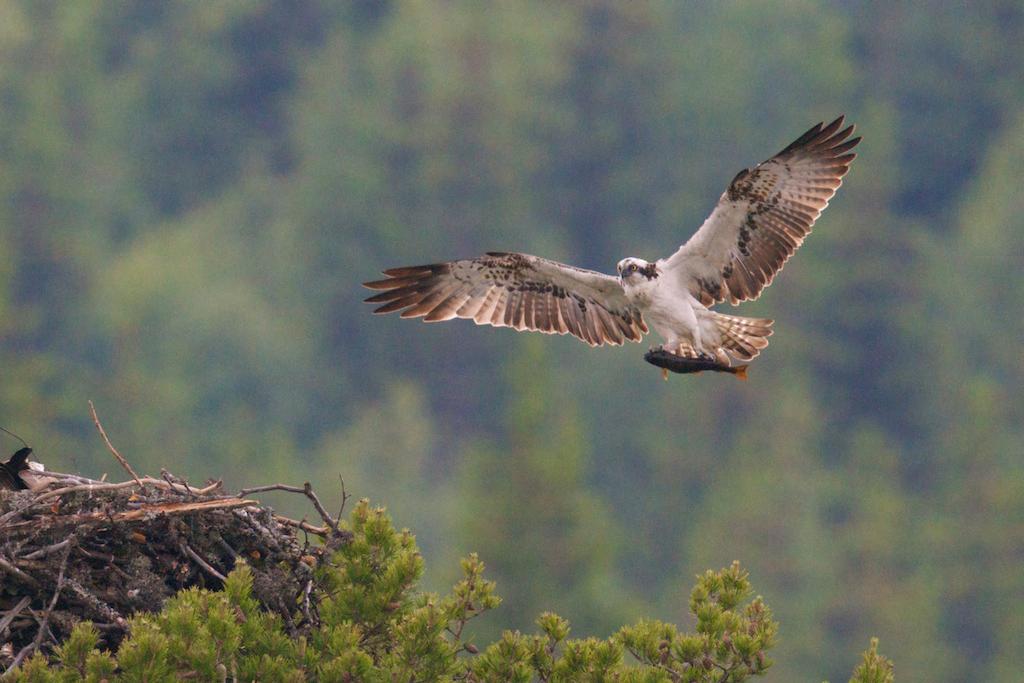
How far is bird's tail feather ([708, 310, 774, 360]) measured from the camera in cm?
1418

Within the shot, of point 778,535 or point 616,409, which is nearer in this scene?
point 778,535

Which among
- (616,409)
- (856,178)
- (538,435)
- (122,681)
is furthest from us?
(856,178)

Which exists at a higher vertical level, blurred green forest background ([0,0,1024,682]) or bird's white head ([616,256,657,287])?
Result: blurred green forest background ([0,0,1024,682])

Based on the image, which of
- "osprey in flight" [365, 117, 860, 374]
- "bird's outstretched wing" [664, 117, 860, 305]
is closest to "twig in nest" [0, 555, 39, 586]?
"osprey in flight" [365, 117, 860, 374]

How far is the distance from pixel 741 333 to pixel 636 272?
0.81 meters

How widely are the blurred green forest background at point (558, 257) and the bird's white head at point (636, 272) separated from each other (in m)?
24.2

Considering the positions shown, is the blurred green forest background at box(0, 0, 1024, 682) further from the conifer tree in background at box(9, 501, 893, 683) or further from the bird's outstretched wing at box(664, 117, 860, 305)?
the conifer tree in background at box(9, 501, 893, 683)

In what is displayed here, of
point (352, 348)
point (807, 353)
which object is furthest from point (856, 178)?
point (352, 348)

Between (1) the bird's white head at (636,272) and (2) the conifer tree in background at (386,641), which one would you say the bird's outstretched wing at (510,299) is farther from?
(2) the conifer tree in background at (386,641)

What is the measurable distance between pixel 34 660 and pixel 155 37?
8587 cm

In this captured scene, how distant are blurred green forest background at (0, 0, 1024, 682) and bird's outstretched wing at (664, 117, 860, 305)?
24052 mm

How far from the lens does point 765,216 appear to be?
14.1 m

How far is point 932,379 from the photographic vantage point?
2778 inches

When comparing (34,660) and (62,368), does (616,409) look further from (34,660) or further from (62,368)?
(34,660)
